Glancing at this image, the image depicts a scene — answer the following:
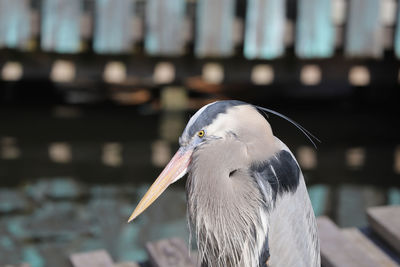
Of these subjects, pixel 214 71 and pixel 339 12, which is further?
pixel 214 71

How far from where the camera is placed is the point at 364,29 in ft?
14.7

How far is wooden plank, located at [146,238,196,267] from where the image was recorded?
238 cm

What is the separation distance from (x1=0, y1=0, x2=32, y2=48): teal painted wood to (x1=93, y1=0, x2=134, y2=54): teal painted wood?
459 mm

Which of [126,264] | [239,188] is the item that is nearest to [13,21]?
[126,264]

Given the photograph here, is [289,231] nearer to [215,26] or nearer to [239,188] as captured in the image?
[239,188]

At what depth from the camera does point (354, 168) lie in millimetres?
4238

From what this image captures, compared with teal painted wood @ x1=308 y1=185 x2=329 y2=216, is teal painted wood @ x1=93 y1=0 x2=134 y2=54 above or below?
above

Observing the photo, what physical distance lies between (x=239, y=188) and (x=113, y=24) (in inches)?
116

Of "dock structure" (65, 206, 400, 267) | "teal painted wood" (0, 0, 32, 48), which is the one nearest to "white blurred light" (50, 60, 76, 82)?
"teal painted wood" (0, 0, 32, 48)

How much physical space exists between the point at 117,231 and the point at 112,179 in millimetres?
663

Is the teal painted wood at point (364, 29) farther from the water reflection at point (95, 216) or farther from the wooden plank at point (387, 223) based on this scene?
the wooden plank at point (387, 223)

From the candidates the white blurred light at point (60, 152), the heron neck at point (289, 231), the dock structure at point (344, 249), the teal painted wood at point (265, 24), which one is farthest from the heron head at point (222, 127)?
the teal painted wood at point (265, 24)

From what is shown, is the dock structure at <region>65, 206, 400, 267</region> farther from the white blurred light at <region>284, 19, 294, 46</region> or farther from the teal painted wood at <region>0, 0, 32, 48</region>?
the teal painted wood at <region>0, 0, 32, 48</region>

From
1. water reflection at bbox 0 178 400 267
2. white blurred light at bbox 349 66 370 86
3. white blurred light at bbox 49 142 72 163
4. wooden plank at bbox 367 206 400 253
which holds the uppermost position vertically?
white blurred light at bbox 349 66 370 86
